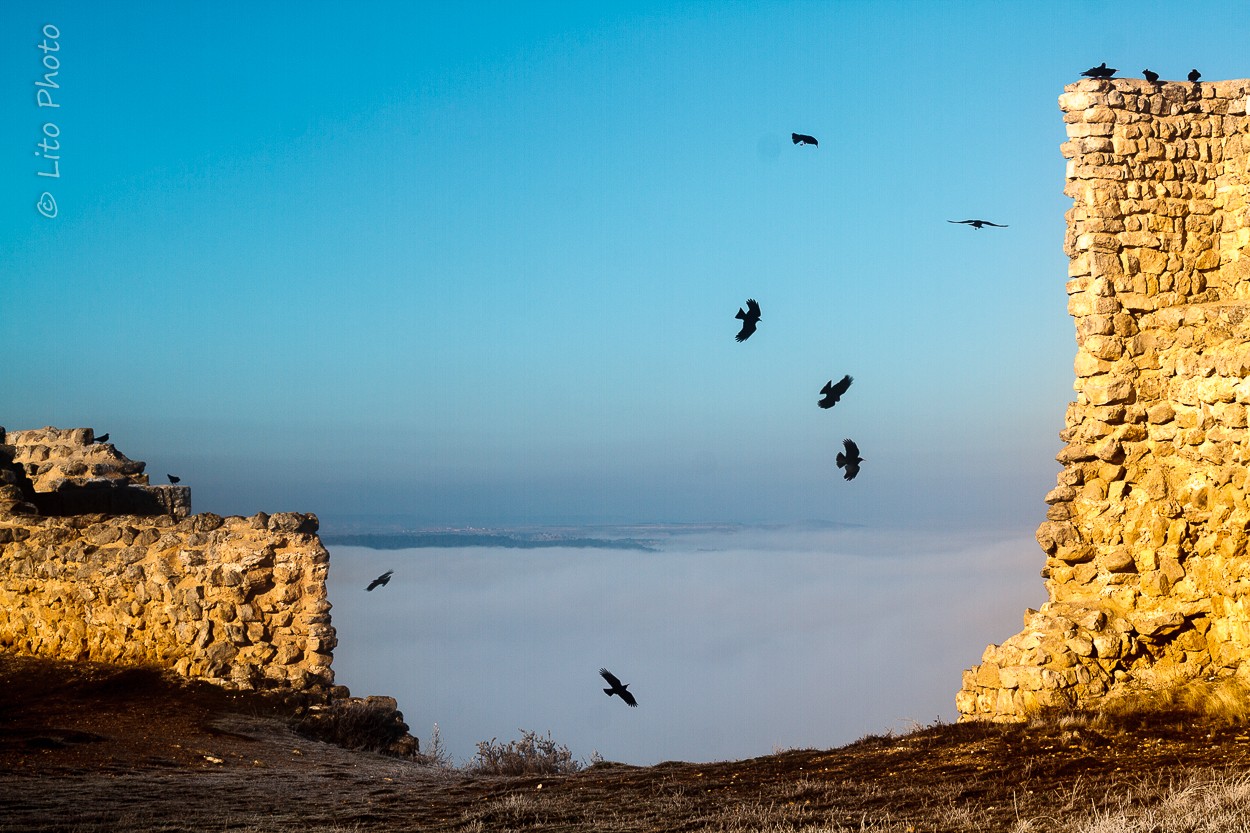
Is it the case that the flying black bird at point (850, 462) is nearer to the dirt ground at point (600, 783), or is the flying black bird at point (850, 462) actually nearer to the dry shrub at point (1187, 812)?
the dirt ground at point (600, 783)

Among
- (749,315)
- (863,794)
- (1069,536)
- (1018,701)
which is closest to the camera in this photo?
(863,794)

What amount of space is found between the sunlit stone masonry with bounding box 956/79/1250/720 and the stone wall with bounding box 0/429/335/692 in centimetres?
658

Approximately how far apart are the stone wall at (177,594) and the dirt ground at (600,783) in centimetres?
156

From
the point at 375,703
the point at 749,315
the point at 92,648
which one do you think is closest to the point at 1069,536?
the point at 749,315

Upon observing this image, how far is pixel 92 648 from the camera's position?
13781 mm

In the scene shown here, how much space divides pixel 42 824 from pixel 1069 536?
292 inches

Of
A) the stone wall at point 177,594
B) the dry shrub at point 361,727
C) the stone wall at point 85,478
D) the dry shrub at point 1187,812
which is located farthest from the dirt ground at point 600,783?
the stone wall at point 85,478

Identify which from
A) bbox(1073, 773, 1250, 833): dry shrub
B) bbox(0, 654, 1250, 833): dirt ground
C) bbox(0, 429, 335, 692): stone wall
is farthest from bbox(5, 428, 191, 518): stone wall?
bbox(1073, 773, 1250, 833): dry shrub

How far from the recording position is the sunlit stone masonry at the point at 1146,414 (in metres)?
9.61

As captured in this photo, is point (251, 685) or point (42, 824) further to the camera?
point (251, 685)

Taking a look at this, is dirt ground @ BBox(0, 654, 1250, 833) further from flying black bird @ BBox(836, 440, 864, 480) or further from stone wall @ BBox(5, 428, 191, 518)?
stone wall @ BBox(5, 428, 191, 518)

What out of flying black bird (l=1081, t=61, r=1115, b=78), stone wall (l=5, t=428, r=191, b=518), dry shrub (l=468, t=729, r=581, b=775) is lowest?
dry shrub (l=468, t=729, r=581, b=775)

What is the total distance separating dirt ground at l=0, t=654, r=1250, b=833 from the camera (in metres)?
7.25

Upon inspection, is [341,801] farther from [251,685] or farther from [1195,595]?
[1195,595]
